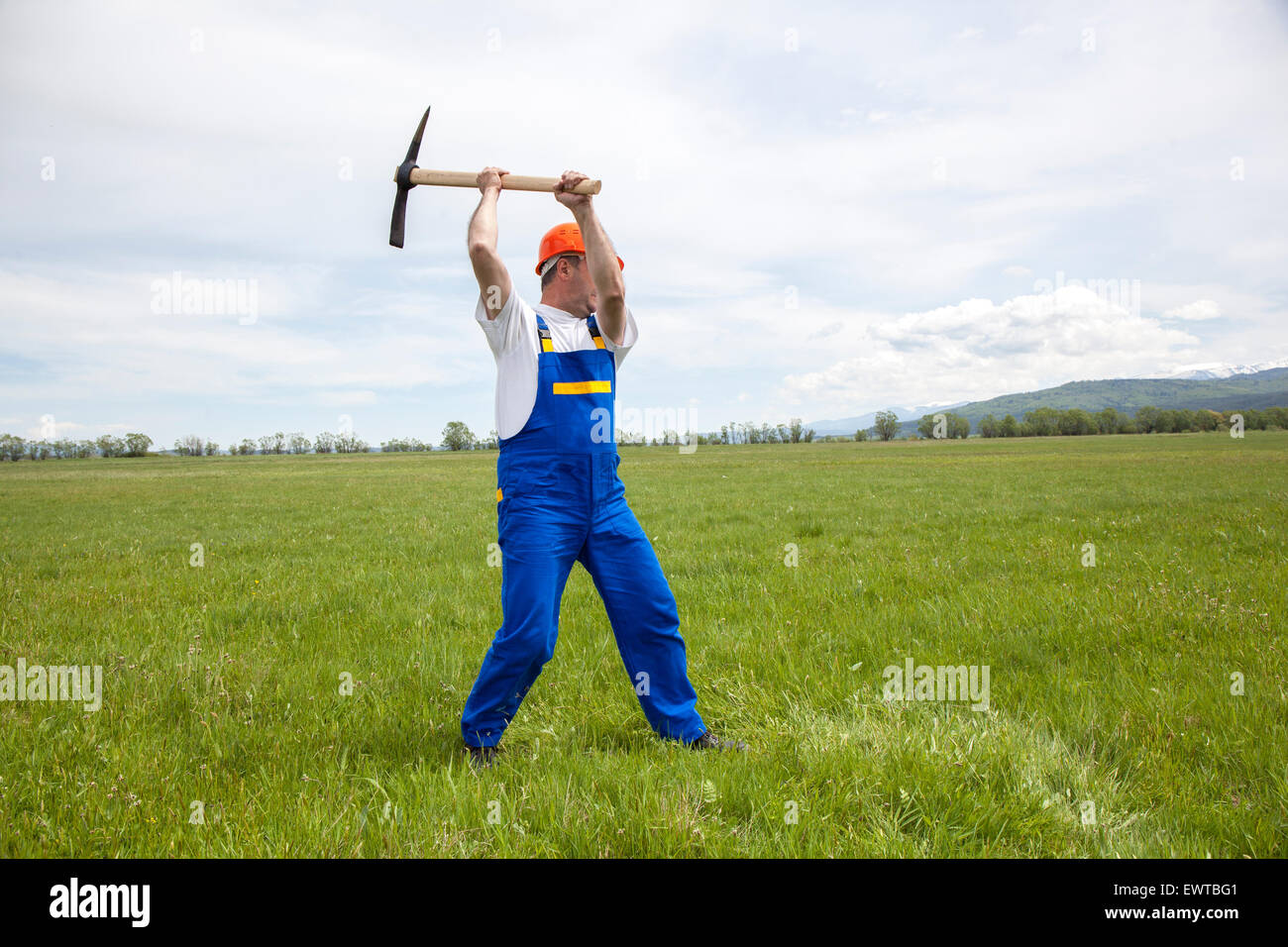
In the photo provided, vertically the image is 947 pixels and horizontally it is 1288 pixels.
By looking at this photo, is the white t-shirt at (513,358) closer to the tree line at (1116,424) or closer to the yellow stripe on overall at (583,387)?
the yellow stripe on overall at (583,387)

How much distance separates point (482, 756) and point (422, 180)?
143 inches

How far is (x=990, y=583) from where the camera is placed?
24.1 feet

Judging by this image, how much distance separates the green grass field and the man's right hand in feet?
10.8

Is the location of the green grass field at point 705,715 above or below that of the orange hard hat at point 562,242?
below

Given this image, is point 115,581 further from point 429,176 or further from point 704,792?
point 704,792

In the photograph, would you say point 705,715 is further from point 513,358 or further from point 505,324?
point 505,324

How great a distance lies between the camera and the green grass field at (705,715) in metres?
2.92

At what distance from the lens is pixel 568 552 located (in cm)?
381

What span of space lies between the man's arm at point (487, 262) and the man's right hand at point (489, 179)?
16 cm

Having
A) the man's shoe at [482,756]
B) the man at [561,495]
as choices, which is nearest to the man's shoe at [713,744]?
the man at [561,495]

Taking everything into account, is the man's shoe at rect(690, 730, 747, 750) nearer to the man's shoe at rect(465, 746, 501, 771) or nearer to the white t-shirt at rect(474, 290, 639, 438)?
the man's shoe at rect(465, 746, 501, 771)

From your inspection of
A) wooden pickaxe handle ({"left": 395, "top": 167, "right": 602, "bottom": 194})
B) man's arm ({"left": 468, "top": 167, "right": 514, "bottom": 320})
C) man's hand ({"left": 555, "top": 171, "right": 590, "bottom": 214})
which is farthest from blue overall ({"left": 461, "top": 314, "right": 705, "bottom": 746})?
wooden pickaxe handle ({"left": 395, "top": 167, "right": 602, "bottom": 194})

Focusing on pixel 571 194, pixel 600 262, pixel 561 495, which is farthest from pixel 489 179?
pixel 561 495

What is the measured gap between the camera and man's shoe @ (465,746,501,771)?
11.9 ft
